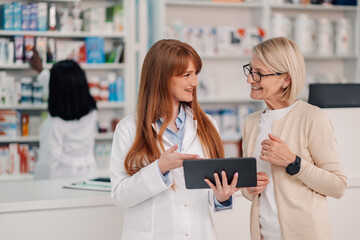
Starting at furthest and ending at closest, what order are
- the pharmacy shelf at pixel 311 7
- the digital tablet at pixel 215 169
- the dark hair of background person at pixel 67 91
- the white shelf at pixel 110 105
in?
1. the pharmacy shelf at pixel 311 7
2. the white shelf at pixel 110 105
3. the dark hair of background person at pixel 67 91
4. the digital tablet at pixel 215 169

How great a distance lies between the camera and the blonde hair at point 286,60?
1.76 metres

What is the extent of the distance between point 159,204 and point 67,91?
2.05 meters

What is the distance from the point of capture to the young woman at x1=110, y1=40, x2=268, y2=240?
5.66 ft

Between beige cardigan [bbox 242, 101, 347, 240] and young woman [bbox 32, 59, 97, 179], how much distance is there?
2111 mm

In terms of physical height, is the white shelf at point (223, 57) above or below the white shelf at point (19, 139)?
above

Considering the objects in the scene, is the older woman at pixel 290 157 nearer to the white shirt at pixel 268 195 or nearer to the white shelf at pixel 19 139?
the white shirt at pixel 268 195

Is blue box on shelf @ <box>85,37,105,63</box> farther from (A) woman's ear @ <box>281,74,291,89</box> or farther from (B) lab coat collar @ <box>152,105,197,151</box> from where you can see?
(A) woman's ear @ <box>281,74,291,89</box>

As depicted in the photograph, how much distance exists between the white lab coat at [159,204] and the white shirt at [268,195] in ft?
0.57

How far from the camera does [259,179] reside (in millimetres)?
1733

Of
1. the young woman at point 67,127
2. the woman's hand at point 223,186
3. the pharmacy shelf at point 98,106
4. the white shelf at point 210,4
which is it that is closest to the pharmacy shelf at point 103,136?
the pharmacy shelf at point 98,106

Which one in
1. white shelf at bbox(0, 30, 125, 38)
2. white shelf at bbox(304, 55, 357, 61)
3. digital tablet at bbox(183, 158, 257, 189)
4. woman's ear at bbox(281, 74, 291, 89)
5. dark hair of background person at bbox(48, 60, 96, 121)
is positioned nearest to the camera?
digital tablet at bbox(183, 158, 257, 189)

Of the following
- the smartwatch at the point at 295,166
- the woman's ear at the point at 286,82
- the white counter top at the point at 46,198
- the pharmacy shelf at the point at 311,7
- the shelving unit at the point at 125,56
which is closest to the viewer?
the smartwatch at the point at 295,166

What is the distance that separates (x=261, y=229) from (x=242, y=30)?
3.30 metres

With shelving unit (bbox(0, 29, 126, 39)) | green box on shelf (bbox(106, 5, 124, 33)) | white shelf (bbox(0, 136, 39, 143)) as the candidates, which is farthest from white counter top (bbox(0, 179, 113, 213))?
green box on shelf (bbox(106, 5, 124, 33))
